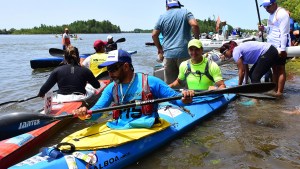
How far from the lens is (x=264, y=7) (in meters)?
6.56

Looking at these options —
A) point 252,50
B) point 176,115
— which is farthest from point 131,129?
point 252,50

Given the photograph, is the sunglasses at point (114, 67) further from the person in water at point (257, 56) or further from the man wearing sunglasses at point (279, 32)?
the man wearing sunglasses at point (279, 32)

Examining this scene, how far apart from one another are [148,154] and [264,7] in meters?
4.16

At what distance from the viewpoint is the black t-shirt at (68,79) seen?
229 inches

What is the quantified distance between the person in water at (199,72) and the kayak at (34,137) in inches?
75.4

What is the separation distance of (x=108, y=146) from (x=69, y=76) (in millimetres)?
2675

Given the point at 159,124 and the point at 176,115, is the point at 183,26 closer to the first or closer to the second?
the point at 176,115

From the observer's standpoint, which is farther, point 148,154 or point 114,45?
point 114,45

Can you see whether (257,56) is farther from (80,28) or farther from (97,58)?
(80,28)

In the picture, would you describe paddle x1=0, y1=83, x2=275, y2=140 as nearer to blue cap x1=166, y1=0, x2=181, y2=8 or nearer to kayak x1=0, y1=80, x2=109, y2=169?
kayak x1=0, y1=80, x2=109, y2=169

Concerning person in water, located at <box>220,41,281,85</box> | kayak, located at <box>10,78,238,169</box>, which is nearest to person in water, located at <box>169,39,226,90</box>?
kayak, located at <box>10,78,238,169</box>

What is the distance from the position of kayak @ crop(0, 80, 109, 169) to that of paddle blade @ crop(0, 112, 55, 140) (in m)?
0.70

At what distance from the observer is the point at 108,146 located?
353cm

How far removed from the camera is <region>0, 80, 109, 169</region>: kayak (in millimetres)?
4094
